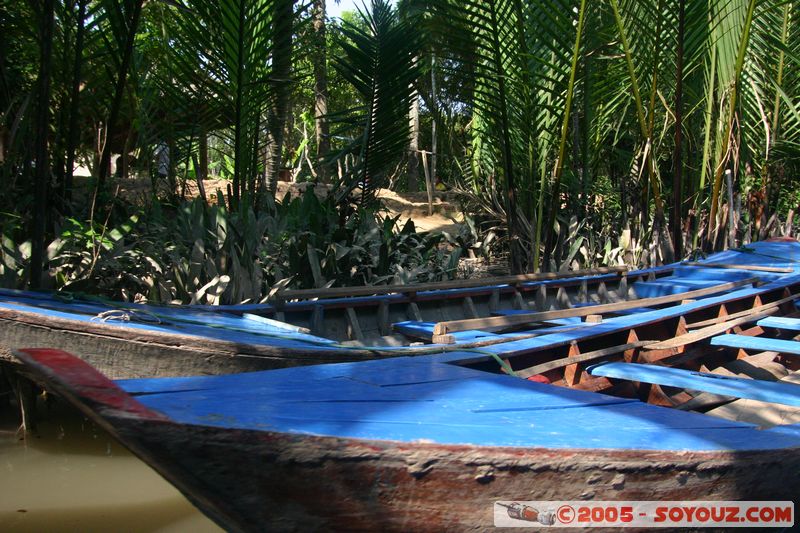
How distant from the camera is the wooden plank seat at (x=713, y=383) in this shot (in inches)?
91.7

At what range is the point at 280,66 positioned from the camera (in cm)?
587

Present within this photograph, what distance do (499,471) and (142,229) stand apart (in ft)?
14.0

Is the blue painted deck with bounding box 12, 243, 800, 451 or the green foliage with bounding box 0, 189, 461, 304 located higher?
the green foliage with bounding box 0, 189, 461, 304

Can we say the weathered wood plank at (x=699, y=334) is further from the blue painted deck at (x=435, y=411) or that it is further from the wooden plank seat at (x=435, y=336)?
the blue painted deck at (x=435, y=411)

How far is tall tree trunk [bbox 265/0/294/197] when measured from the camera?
18.1 feet

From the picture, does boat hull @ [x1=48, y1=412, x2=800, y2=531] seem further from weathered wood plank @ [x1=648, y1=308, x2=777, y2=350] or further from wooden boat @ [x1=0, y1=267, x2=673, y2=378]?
weathered wood plank @ [x1=648, y1=308, x2=777, y2=350]

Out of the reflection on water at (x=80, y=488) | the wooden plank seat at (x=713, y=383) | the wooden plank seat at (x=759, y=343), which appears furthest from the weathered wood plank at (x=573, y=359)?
the reflection on water at (x=80, y=488)

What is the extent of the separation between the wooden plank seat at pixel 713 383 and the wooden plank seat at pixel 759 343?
0.56 meters

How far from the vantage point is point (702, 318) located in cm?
401

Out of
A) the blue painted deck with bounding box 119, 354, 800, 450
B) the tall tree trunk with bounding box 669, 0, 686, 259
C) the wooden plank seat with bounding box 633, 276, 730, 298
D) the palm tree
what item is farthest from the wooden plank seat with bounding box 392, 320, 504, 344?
the tall tree trunk with bounding box 669, 0, 686, 259

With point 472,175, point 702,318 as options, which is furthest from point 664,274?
point 472,175

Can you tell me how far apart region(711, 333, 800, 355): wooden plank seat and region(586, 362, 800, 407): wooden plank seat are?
0.56 meters

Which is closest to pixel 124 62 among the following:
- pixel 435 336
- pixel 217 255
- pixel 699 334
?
pixel 217 255

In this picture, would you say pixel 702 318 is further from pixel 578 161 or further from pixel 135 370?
pixel 578 161
